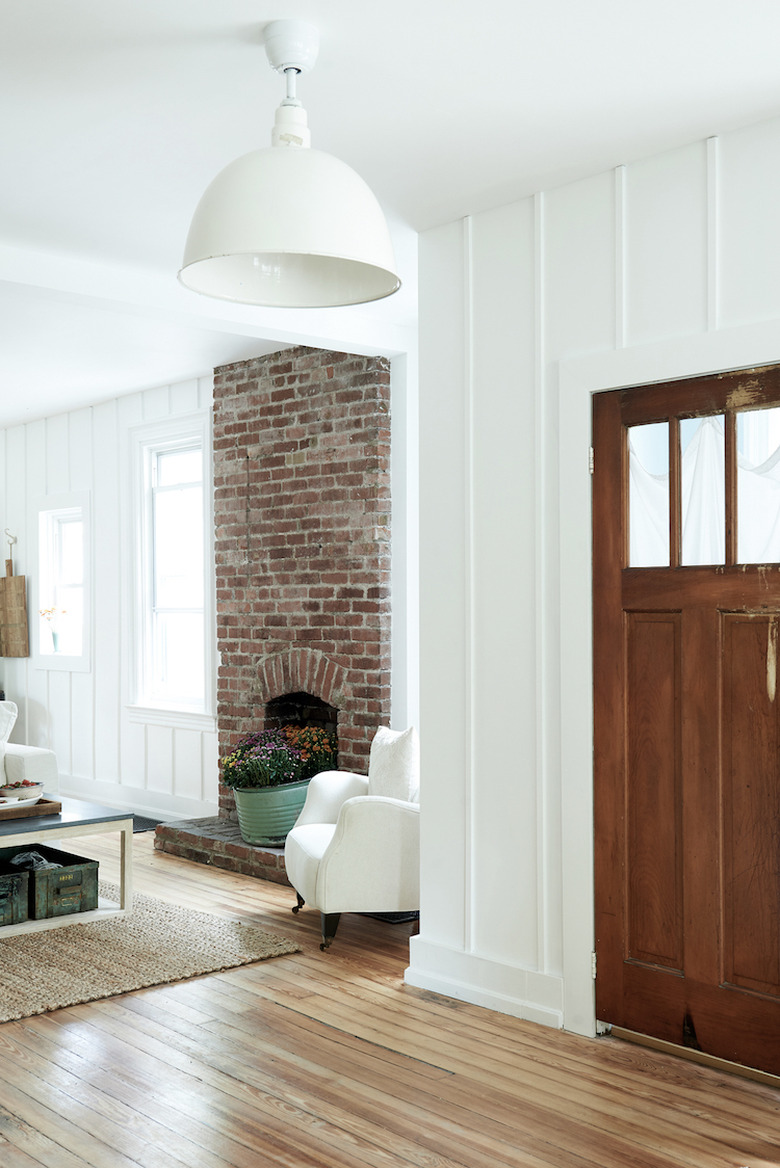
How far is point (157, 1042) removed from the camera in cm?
331

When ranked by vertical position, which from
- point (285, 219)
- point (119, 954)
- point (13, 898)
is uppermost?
point (285, 219)

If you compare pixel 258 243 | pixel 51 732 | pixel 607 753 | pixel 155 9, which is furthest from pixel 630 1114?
pixel 51 732

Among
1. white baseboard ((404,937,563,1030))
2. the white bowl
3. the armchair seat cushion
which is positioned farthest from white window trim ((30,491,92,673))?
white baseboard ((404,937,563,1030))

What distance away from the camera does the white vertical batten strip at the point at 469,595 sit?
373 centimetres

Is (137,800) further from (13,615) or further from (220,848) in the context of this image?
(13,615)

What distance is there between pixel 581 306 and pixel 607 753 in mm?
1413

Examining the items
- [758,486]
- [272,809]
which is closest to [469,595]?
[758,486]

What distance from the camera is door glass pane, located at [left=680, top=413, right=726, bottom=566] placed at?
313cm

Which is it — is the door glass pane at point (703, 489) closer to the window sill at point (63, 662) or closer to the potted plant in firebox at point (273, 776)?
the potted plant in firebox at point (273, 776)

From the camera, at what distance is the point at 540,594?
354 cm

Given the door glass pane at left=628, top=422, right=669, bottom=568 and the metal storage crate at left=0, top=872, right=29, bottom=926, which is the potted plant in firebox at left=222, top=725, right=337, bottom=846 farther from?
A: the door glass pane at left=628, top=422, right=669, bottom=568

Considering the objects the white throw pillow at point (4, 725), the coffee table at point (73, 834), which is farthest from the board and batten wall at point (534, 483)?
the white throw pillow at point (4, 725)

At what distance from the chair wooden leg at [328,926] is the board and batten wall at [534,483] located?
17.2 inches

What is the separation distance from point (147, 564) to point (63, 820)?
281 centimetres
